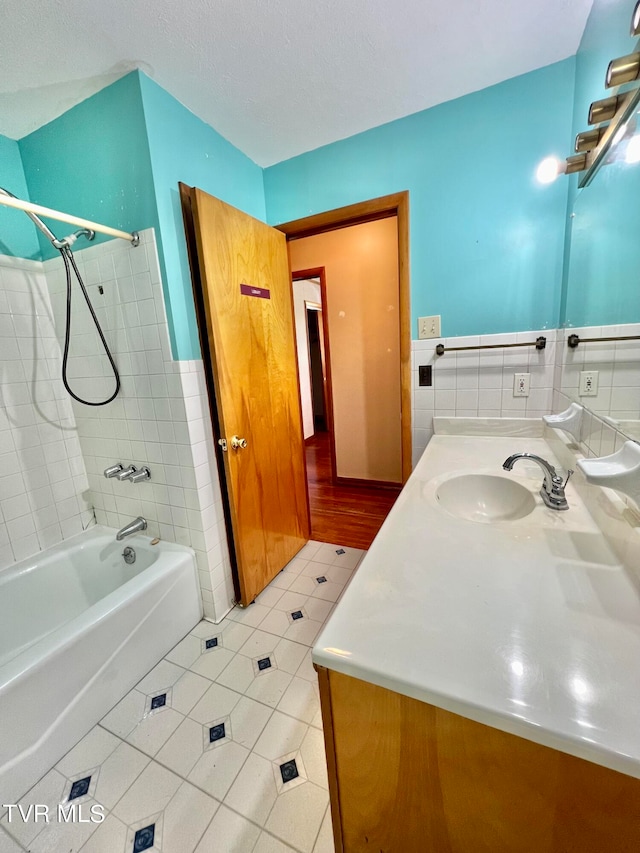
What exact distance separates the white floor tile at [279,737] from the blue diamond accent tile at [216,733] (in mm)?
140

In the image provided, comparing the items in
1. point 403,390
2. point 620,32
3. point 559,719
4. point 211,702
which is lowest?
point 211,702

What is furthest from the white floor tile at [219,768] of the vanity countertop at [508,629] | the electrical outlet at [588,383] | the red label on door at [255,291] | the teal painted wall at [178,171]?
the red label on door at [255,291]

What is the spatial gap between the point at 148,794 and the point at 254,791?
1.09 feet

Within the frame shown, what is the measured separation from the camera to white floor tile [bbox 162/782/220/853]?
0.93 metres

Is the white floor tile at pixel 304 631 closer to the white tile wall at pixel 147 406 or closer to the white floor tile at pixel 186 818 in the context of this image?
the white tile wall at pixel 147 406

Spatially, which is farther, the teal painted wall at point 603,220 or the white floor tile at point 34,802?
the white floor tile at point 34,802

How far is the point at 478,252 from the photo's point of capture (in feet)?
5.30

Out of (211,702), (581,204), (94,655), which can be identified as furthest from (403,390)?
(94,655)

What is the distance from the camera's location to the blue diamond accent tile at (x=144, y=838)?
922mm

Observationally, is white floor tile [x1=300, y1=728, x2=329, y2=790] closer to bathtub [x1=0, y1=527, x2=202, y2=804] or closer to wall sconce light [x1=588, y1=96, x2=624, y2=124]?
bathtub [x1=0, y1=527, x2=202, y2=804]

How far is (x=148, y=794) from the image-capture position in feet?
3.41

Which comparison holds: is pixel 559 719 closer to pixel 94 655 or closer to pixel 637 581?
pixel 637 581

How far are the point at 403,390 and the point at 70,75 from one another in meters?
1.92

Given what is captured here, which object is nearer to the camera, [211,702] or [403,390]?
[211,702]
